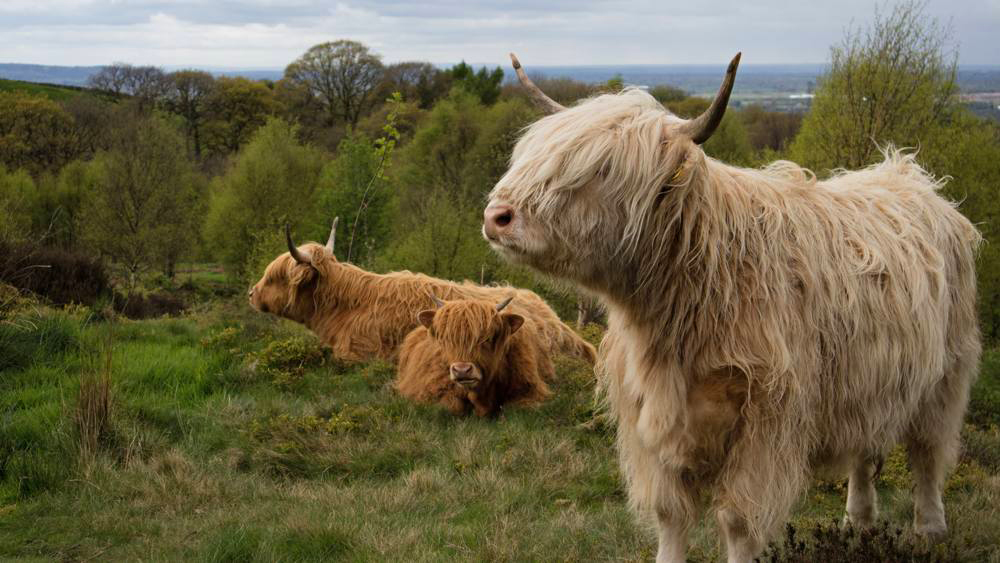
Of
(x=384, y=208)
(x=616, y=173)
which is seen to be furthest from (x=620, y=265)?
(x=384, y=208)

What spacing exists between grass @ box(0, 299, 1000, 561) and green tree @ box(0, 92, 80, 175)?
1567 inches

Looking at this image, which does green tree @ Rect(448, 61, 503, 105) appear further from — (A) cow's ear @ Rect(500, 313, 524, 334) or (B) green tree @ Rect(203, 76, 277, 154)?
(A) cow's ear @ Rect(500, 313, 524, 334)

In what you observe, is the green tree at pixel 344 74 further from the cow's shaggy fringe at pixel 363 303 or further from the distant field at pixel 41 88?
the cow's shaggy fringe at pixel 363 303

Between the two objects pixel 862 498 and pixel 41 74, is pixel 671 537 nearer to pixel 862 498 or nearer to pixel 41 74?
pixel 862 498

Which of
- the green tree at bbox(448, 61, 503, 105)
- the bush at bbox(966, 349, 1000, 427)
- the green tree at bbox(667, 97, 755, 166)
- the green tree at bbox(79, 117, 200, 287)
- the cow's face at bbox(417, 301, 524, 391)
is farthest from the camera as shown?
the green tree at bbox(448, 61, 503, 105)

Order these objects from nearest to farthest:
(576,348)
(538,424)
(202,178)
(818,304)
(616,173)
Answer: (616,173), (818,304), (538,424), (576,348), (202,178)

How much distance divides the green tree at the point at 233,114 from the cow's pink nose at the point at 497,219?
52.7 metres

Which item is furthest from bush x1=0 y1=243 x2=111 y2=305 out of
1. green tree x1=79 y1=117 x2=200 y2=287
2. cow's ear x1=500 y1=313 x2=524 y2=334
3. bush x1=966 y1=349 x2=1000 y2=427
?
green tree x1=79 y1=117 x2=200 y2=287

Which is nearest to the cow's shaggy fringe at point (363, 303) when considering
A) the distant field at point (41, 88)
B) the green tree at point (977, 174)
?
the green tree at point (977, 174)

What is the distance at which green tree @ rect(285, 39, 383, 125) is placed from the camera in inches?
2052

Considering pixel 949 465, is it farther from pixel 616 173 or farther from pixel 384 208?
pixel 384 208

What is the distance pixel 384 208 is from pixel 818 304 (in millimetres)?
29100

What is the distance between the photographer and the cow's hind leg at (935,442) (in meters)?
3.92

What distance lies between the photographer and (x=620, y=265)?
2.86 m
